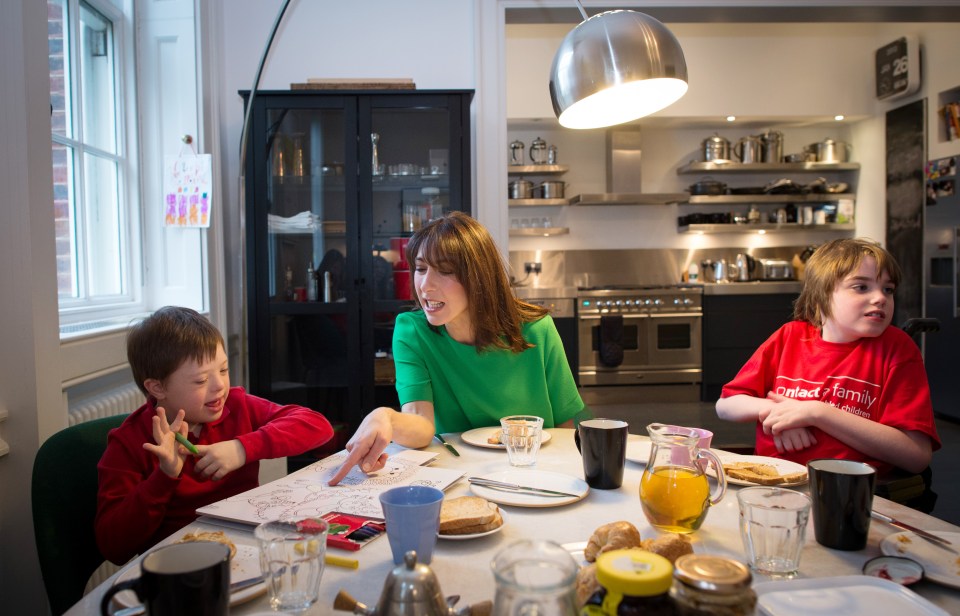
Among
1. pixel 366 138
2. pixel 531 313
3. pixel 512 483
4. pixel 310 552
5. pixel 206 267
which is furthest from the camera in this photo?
pixel 366 138

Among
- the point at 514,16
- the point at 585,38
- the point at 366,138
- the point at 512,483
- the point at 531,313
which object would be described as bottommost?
the point at 512,483

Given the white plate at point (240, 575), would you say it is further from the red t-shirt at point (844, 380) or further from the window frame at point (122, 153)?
the window frame at point (122, 153)

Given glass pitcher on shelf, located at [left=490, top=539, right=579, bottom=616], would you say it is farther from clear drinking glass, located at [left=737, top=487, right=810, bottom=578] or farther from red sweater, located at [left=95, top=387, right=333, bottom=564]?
red sweater, located at [left=95, top=387, right=333, bottom=564]

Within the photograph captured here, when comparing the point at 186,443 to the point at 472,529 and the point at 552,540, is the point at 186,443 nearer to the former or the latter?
the point at 472,529

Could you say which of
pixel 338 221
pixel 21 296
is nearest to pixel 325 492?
pixel 21 296

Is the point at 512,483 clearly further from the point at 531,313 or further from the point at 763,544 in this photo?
the point at 531,313

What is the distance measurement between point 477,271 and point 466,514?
0.88 m

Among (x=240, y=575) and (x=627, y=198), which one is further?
(x=627, y=198)

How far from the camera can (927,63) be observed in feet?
17.5

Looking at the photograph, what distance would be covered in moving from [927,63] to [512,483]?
19.2ft

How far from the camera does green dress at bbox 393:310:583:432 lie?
68.7 inches

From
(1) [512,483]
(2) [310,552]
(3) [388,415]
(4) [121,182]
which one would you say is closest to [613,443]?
(1) [512,483]

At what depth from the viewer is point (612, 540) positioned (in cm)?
83

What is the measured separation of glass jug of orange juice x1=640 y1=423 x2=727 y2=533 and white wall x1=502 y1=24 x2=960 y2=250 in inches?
198
